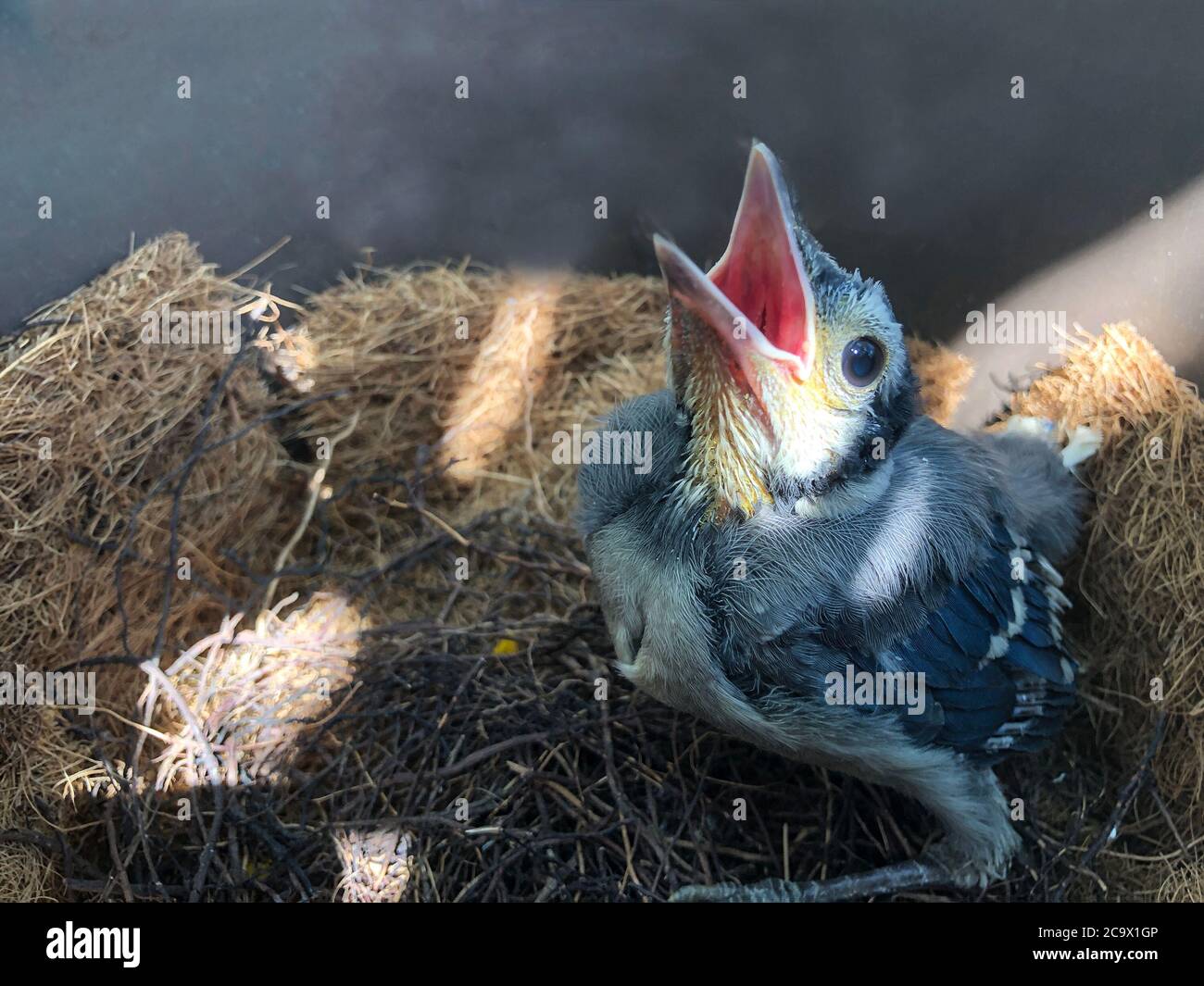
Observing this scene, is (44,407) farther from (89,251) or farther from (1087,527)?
(1087,527)

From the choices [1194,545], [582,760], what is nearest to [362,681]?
[582,760]

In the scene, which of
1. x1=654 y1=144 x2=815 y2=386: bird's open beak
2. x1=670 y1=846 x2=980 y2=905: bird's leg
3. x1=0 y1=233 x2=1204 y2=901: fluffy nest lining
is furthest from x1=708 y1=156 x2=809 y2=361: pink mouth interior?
Result: x1=670 y1=846 x2=980 y2=905: bird's leg

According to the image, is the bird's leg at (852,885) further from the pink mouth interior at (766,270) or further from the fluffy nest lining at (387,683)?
the pink mouth interior at (766,270)

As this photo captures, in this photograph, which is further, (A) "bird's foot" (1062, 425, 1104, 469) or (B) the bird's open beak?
(A) "bird's foot" (1062, 425, 1104, 469)

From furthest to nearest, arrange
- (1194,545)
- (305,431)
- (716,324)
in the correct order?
(305,431) < (1194,545) < (716,324)

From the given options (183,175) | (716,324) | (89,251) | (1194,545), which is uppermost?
(183,175)

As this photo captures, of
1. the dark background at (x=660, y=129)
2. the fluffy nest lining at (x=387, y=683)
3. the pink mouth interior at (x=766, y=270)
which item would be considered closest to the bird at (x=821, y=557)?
the pink mouth interior at (x=766, y=270)

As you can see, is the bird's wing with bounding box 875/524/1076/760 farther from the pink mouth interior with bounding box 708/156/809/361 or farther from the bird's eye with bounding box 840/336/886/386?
the pink mouth interior with bounding box 708/156/809/361
